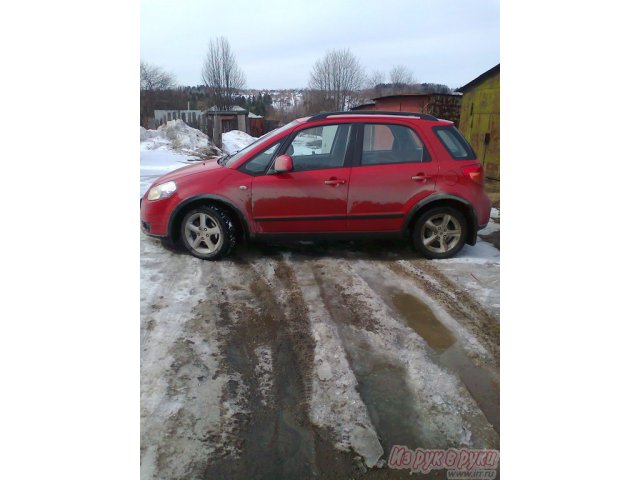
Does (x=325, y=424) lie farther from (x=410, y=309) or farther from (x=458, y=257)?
(x=458, y=257)

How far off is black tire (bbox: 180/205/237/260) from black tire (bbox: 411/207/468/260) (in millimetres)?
1354

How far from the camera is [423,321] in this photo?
228 cm

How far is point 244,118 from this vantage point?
2221 mm

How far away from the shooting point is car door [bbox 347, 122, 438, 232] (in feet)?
9.60

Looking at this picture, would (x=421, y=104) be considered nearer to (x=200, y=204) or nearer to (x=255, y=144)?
(x=255, y=144)

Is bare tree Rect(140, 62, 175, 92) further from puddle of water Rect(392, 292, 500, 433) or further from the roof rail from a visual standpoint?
puddle of water Rect(392, 292, 500, 433)

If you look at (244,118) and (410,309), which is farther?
(410,309)

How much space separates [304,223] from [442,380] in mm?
1465

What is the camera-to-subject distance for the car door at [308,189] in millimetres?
2873

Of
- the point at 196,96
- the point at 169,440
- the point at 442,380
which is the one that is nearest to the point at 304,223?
the point at 196,96

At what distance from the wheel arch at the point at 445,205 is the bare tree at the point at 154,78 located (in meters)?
1.84

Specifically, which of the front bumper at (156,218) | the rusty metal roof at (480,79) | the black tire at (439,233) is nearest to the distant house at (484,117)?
the rusty metal roof at (480,79)
